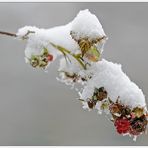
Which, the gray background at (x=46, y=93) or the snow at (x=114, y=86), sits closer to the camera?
the snow at (x=114, y=86)

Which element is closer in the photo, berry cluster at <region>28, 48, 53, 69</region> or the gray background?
berry cluster at <region>28, 48, 53, 69</region>

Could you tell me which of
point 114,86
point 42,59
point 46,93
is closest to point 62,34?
point 42,59

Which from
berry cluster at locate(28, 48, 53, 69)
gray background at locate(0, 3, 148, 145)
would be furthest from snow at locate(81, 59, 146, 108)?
gray background at locate(0, 3, 148, 145)

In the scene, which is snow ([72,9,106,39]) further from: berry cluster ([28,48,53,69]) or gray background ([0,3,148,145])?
gray background ([0,3,148,145])

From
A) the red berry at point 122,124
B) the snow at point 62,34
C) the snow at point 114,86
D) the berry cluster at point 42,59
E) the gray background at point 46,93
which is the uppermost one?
the snow at point 62,34

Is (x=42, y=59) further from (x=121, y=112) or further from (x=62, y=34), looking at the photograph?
(x=121, y=112)

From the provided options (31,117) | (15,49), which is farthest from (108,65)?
(15,49)

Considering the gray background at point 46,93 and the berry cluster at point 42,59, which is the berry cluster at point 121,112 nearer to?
the berry cluster at point 42,59

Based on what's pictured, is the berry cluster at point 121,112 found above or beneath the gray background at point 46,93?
above

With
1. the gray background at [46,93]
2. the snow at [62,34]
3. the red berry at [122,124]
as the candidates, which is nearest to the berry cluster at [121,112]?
the red berry at [122,124]
